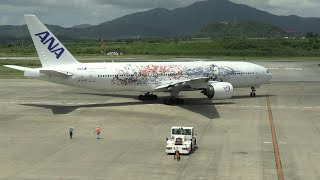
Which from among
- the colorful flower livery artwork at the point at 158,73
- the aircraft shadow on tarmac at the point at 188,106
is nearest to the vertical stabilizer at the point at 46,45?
the aircraft shadow on tarmac at the point at 188,106

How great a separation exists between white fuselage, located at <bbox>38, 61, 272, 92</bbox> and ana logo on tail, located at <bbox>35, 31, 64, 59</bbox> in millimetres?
1703

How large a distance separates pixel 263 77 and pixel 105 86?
21.9 m

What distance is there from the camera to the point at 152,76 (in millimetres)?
56688

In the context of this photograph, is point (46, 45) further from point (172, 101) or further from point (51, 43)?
point (172, 101)

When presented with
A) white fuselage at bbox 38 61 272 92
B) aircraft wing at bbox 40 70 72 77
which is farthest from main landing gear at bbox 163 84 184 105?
aircraft wing at bbox 40 70 72 77

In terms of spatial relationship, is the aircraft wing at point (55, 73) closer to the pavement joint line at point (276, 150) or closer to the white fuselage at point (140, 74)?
the white fuselage at point (140, 74)

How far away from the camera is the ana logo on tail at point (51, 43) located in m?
52.4

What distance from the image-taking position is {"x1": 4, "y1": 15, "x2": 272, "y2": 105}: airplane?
52031 mm

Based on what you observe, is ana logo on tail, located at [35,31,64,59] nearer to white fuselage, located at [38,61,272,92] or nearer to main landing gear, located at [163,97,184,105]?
white fuselage, located at [38,61,272,92]

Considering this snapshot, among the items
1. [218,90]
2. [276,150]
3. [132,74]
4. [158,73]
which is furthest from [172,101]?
[276,150]

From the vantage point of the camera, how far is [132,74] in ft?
184

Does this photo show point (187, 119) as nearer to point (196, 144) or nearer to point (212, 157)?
point (196, 144)

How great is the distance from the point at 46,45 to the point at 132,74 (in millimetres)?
10501

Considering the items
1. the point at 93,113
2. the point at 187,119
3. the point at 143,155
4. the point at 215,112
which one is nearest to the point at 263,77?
the point at 215,112
